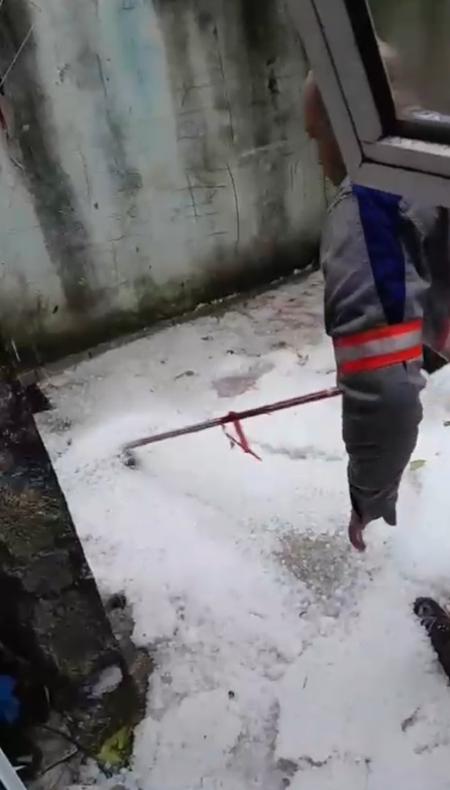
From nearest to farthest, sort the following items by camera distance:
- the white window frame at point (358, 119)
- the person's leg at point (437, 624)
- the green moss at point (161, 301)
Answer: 1. the white window frame at point (358, 119)
2. the person's leg at point (437, 624)
3. the green moss at point (161, 301)

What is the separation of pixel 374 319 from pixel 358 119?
567mm

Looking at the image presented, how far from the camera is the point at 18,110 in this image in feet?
7.70

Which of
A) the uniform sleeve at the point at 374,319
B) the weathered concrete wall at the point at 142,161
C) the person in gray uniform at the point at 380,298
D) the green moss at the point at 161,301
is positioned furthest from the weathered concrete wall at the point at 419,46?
the green moss at the point at 161,301

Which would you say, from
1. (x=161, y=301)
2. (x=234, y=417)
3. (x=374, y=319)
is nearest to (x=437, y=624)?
(x=234, y=417)

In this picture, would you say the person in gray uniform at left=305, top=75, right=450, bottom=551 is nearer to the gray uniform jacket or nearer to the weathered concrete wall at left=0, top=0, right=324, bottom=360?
the gray uniform jacket

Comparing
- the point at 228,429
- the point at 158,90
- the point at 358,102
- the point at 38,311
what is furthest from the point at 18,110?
the point at 358,102

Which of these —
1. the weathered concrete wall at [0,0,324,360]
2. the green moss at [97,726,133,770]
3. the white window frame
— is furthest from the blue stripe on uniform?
the weathered concrete wall at [0,0,324,360]

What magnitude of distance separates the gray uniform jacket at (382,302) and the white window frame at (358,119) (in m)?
0.48

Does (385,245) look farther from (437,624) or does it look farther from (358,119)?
(437,624)

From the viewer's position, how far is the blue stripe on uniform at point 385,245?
1.23 m

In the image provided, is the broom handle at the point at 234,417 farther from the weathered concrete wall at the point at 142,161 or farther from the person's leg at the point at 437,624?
the weathered concrete wall at the point at 142,161

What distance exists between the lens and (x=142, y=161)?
2.61 meters

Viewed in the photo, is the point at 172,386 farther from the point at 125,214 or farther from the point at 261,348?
the point at 125,214

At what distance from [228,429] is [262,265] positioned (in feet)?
2.97
